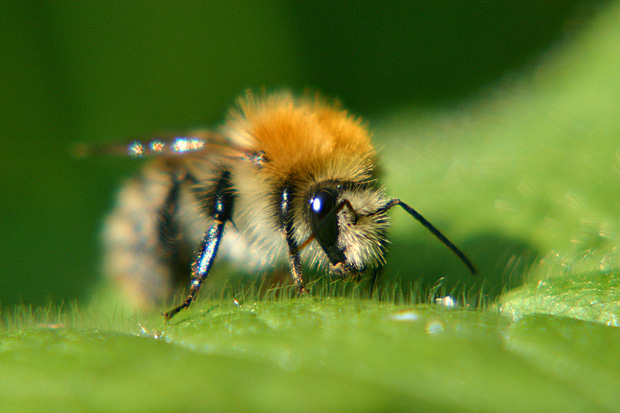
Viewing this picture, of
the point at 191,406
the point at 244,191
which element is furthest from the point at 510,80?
the point at 191,406

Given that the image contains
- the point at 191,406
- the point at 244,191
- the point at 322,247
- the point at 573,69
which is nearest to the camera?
the point at 191,406

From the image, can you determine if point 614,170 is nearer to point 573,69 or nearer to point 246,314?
point 573,69

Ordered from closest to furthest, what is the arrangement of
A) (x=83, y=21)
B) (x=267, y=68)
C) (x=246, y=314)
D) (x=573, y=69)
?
(x=246, y=314) < (x=573, y=69) < (x=83, y=21) < (x=267, y=68)

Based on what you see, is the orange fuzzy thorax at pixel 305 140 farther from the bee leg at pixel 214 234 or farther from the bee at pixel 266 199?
the bee leg at pixel 214 234

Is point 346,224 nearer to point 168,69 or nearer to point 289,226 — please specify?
point 289,226

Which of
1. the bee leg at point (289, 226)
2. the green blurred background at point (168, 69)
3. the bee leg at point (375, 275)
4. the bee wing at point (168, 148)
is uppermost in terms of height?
the green blurred background at point (168, 69)

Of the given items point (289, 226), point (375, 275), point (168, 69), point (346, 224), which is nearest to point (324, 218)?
point (346, 224)

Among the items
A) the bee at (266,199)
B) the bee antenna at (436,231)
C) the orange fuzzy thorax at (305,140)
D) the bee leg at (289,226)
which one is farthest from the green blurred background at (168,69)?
the bee antenna at (436,231)
